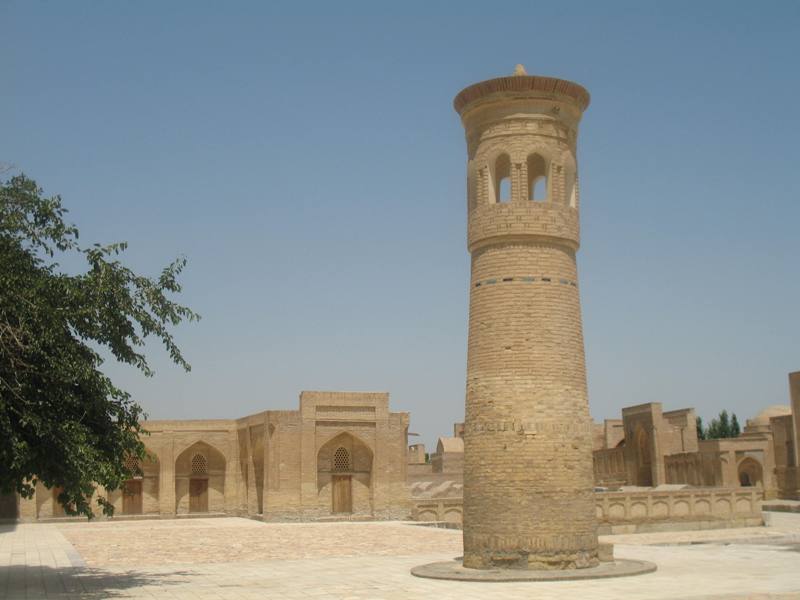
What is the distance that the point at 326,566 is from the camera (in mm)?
15734

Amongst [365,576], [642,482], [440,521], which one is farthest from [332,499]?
[365,576]

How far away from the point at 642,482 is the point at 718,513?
15247mm

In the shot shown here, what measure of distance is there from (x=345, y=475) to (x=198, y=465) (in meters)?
6.30

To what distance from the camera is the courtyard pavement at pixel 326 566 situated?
11.7m

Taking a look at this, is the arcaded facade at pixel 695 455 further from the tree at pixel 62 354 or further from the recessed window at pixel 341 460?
the tree at pixel 62 354

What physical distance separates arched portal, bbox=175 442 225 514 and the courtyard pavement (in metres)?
9.14

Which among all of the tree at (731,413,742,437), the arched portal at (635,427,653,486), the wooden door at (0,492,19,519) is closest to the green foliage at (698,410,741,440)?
the tree at (731,413,742,437)

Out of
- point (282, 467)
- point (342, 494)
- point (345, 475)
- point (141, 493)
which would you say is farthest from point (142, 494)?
point (345, 475)

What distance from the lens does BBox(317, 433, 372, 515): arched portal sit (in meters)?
33.7

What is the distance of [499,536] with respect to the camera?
1313 centimetres

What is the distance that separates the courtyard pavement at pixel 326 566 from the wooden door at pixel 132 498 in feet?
28.4

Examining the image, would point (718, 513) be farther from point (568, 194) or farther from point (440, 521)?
point (568, 194)

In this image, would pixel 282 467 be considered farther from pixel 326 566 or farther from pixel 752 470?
pixel 752 470

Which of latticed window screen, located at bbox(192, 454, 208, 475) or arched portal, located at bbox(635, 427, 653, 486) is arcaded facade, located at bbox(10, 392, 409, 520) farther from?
arched portal, located at bbox(635, 427, 653, 486)
